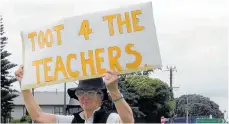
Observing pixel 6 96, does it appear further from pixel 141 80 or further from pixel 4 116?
pixel 141 80

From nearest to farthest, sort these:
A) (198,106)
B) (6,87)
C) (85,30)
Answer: (85,30), (6,87), (198,106)

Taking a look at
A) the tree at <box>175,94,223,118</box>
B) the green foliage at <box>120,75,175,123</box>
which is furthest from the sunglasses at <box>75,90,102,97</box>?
the tree at <box>175,94,223,118</box>

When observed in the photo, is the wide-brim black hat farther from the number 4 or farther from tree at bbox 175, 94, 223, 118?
tree at bbox 175, 94, 223, 118

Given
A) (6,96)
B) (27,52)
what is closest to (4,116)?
(6,96)

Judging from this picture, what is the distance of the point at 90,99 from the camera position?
12.9ft

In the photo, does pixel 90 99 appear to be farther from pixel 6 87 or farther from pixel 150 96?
pixel 150 96

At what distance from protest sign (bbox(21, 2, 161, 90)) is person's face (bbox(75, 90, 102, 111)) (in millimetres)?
98

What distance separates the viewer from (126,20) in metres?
4.00

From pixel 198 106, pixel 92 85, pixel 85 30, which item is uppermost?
pixel 198 106

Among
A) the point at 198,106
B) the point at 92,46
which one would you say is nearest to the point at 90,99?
the point at 92,46

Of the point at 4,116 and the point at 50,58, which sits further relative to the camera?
the point at 4,116

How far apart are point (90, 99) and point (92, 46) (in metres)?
0.32

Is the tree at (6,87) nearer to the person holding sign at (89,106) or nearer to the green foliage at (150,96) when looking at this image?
the green foliage at (150,96)

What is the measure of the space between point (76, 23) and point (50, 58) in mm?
266
